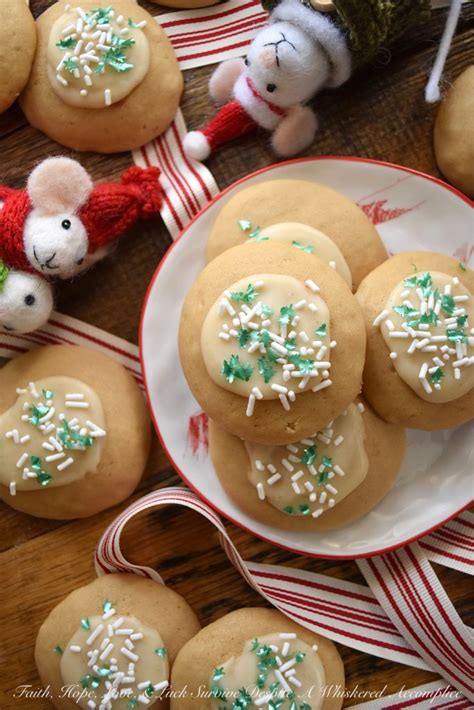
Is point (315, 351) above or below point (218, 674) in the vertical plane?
above

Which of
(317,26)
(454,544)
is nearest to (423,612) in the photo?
(454,544)

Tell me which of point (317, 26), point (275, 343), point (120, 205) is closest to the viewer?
point (275, 343)

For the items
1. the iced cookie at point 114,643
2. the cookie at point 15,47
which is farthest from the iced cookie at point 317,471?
the cookie at point 15,47

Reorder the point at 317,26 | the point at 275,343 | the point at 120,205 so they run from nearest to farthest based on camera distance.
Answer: the point at 275,343 < the point at 317,26 < the point at 120,205

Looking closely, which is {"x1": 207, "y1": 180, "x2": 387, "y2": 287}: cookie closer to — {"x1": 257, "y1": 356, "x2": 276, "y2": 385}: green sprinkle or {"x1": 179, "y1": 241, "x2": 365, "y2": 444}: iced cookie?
{"x1": 179, "y1": 241, "x2": 365, "y2": 444}: iced cookie

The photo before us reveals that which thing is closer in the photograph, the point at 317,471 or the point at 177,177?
the point at 317,471

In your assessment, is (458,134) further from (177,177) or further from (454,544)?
(454,544)

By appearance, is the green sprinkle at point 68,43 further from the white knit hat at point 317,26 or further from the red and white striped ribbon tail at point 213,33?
the white knit hat at point 317,26
